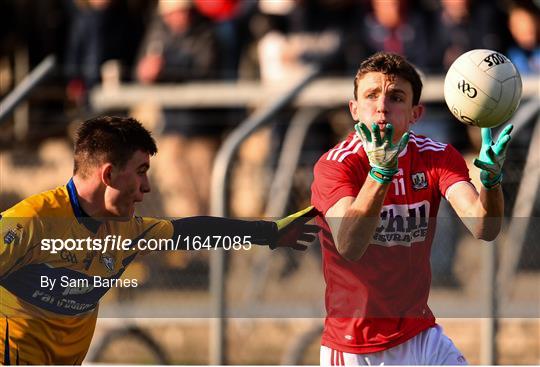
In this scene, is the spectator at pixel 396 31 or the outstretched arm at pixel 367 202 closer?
the outstretched arm at pixel 367 202

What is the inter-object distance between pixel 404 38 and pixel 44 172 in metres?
3.13

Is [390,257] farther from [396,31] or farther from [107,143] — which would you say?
[396,31]

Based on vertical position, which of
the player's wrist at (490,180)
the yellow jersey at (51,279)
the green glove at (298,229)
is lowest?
the yellow jersey at (51,279)

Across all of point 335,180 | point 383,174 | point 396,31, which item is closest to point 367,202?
point 383,174

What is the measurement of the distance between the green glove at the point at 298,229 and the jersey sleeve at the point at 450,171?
1.93 ft

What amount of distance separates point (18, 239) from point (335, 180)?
4.53 feet

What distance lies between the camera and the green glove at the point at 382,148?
5.20 meters

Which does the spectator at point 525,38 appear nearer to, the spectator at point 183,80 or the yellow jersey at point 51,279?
the spectator at point 183,80

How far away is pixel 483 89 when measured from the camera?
5.69 meters

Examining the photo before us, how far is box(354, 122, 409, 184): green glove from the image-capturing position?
5203mm

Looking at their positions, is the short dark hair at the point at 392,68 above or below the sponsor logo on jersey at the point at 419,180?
above

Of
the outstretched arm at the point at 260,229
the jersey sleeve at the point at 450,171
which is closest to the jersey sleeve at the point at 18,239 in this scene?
the outstretched arm at the point at 260,229

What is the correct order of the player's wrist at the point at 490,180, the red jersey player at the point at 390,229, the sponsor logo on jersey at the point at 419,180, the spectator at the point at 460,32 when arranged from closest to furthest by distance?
the player's wrist at the point at 490,180 → the red jersey player at the point at 390,229 → the sponsor logo on jersey at the point at 419,180 → the spectator at the point at 460,32

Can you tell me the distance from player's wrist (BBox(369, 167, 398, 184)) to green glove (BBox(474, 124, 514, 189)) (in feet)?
1.15
